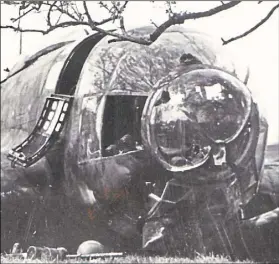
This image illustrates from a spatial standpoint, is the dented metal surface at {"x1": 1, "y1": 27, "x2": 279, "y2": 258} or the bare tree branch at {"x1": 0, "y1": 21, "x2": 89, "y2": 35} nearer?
the dented metal surface at {"x1": 1, "y1": 27, "x2": 279, "y2": 258}

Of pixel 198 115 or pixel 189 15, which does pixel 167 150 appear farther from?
pixel 189 15

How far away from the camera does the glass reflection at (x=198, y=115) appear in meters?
4.17

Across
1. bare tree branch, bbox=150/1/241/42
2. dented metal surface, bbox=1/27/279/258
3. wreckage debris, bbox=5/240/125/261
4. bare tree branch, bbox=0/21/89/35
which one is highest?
bare tree branch, bbox=150/1/241/42

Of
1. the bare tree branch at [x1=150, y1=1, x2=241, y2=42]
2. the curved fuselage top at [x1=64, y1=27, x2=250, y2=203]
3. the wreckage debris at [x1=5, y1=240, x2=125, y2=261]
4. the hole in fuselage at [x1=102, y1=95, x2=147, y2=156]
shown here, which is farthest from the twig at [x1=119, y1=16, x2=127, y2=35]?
the wreckage debris at [x1=5, y1=240, x2=125, y2=261]

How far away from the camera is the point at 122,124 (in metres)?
4.28

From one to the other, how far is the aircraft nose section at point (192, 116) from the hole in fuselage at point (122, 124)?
2.4 inches

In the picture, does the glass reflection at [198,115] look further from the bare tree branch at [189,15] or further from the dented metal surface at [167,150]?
the bare tree branch at [189,15]

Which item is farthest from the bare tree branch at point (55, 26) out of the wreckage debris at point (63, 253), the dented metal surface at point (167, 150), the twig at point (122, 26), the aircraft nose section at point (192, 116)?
the wreckage debris at point (63, 253)

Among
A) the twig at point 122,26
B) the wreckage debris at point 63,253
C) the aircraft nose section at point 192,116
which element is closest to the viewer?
the aircraft nose section at point 192,116

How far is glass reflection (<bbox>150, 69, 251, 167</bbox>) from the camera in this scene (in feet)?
13.7

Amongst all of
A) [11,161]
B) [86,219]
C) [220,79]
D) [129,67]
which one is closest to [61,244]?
[86,219]

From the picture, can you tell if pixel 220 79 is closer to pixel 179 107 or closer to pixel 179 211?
pixel 179 107

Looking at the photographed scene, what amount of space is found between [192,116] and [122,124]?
51 centimetres

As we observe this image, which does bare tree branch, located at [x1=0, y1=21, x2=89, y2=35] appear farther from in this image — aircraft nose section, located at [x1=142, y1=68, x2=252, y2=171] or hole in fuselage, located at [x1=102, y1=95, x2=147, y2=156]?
aircraft nose section, located at [x1=142, y1=68, x2=252, y2=171]
